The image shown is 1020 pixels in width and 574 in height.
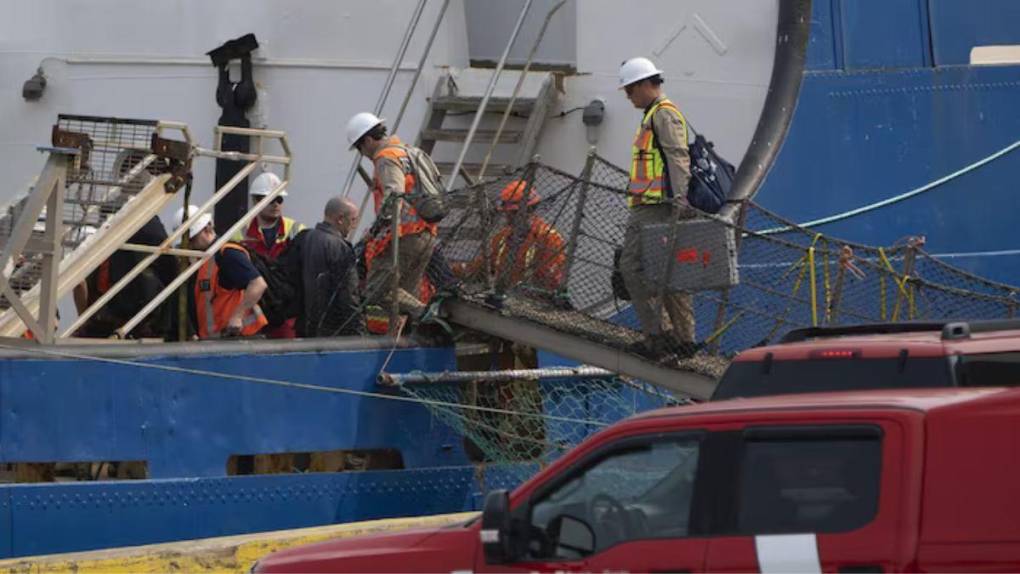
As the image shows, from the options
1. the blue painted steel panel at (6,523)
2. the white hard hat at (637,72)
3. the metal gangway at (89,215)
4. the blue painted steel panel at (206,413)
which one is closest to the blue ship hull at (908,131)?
the white hard hat at (637,72)

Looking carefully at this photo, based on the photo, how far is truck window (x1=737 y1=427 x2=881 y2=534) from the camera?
523cm

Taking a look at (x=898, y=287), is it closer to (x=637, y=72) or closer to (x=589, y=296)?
(x=589, y=296)

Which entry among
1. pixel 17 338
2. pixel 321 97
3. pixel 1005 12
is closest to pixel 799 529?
pixel 17 338

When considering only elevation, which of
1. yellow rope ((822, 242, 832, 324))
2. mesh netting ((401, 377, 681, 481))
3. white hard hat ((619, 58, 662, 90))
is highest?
white hard hat ((619, 58, 662, 90))

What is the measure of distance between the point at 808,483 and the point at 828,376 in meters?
0.87

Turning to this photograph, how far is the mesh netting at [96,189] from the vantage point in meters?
10.3

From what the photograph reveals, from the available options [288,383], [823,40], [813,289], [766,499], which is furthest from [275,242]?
[766,499]

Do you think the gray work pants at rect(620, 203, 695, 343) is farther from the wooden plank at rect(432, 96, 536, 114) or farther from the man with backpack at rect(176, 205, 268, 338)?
the wooden plank at rect(432, 96, 536, 114)

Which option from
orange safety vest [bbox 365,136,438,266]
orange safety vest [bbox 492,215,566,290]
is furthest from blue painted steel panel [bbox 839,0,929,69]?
orange safety vest [bbox 365,136,438,266]

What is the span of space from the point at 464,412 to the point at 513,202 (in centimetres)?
123

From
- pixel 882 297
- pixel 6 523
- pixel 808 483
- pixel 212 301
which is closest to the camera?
pixel 808 483

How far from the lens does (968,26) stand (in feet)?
38.8

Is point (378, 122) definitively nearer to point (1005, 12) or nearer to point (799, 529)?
point (1005, 12)

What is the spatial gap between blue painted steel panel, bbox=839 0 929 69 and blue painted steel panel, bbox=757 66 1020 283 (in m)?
0.10
